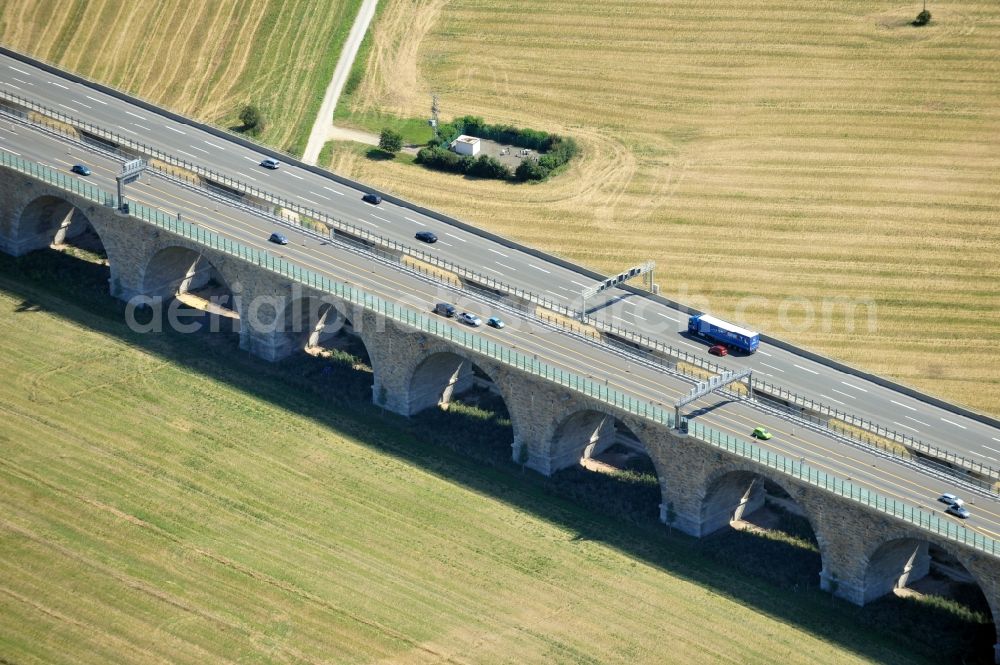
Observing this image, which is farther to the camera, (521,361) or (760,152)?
(760,152)

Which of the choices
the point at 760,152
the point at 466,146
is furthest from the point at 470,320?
the point at 760,152

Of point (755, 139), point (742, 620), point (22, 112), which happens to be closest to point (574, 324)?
point (742, 620)

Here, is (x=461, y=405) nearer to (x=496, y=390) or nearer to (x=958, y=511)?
(x=496, y=390)

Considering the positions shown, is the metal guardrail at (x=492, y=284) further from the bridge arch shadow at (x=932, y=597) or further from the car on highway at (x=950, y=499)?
the bridge arch shadow at (x=932, y=597)

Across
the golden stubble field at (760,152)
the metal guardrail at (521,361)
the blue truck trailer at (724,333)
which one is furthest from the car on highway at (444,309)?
the golden stubble field at (760,152)

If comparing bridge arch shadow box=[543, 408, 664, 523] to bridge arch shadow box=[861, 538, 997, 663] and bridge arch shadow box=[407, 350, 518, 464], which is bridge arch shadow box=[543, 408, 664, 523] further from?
bridge arch shadow box=[861, 538, 997, 663]

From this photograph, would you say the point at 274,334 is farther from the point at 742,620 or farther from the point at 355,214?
the point at 742,620

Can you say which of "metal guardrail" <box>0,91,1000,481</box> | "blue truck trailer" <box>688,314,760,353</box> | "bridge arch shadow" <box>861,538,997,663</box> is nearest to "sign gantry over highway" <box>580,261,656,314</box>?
"metal guardrail" <box>0,91,1000,481</box>
